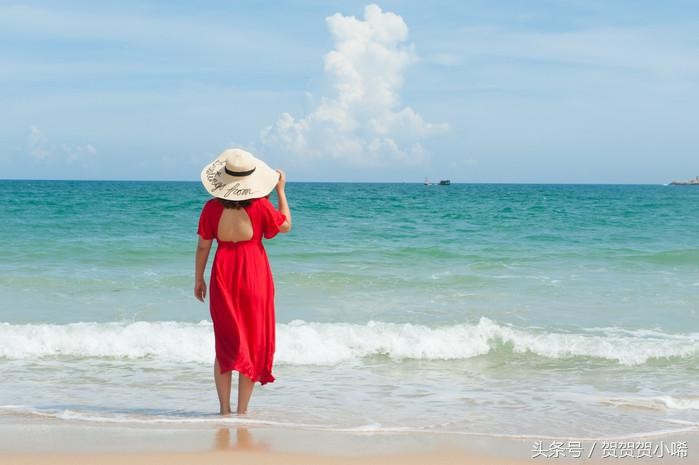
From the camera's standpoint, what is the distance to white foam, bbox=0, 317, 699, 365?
7.58 metres

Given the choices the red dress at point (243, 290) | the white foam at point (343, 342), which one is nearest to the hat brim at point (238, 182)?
the red dress at point (243, 290)

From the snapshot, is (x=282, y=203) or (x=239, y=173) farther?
(x=282, y=203)

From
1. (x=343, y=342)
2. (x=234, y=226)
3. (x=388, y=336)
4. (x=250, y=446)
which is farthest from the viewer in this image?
(x=388, y=336)

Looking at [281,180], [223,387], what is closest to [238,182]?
[281,180]

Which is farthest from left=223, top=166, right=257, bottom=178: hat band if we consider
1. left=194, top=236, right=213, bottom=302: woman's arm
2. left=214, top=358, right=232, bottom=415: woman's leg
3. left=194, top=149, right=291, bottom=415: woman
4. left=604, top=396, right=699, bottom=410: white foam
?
left=604, top=396, right=699, bottom=410: white foam

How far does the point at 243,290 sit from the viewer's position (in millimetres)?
4934

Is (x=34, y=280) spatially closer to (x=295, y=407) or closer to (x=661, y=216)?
(x=295, y=407)

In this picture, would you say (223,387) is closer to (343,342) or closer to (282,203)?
(282,203)

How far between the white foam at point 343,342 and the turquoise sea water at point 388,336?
22 millimetres

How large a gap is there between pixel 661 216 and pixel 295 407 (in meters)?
26.9

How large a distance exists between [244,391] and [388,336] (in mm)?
3177

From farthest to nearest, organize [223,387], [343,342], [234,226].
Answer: [343,342] < [223,387] < [234,226]

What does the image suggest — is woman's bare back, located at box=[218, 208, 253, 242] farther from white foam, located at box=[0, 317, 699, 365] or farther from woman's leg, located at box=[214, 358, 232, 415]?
white foam, located at box=[0, 317, 699, 365]

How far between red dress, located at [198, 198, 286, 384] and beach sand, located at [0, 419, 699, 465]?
1.48ft
